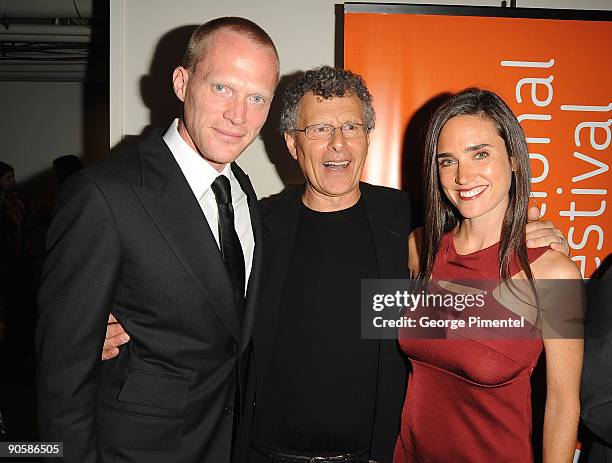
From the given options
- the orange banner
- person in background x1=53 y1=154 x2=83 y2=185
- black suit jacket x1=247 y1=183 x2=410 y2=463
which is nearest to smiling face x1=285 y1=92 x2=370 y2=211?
black suit jacket x1=247 y1=183 x2=410 y2=463

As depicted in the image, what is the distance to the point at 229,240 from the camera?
1.82 m

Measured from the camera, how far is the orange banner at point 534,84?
2.90 m

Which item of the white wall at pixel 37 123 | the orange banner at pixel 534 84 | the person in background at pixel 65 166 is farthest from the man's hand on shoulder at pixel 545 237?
the white wall at pixel 37 123

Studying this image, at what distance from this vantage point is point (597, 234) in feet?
9.67

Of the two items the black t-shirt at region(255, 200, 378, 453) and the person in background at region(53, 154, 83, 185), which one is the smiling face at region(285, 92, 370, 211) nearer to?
the black t-shirt at region(255, 200, 378, 453)

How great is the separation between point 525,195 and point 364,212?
661 mm

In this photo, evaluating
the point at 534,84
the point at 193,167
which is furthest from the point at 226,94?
the point at 534,84

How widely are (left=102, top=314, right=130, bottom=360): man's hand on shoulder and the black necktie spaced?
0.37 m

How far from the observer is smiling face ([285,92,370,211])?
2258 millimetres

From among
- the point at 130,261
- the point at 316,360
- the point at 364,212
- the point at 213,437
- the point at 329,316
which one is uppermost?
the point at 364,212

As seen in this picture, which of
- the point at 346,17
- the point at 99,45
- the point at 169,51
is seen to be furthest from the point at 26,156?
the point at 346,17

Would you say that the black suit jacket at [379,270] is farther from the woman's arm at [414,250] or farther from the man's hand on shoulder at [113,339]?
the man's hand on shoulder at [113,339]

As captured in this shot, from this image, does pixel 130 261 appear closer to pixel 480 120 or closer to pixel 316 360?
pixel 316 360

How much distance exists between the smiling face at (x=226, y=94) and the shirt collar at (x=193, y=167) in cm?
3
